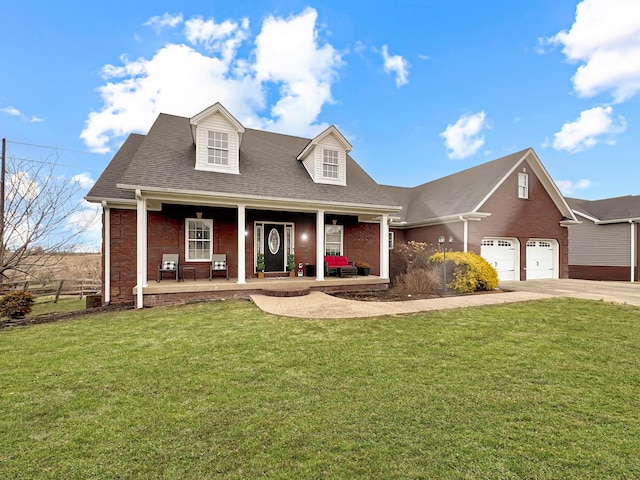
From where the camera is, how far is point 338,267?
12.5 metres

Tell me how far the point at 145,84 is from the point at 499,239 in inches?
758

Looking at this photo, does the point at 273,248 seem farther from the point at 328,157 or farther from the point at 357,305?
the point at 357,305

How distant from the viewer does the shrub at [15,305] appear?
8.93m

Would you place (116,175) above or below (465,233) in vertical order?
above

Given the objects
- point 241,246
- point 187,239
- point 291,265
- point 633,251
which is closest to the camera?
point 241,246

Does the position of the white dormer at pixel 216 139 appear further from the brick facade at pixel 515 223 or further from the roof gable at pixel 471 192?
the brick facade at pixel 515 223

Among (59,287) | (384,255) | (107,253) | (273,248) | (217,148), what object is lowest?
(59,287)

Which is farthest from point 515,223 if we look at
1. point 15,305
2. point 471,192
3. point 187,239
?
point 15,305

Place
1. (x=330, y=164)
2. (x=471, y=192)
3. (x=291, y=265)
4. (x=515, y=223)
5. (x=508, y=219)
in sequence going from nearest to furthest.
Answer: (x=291, y=265) → (x=330, y=164) → (x=508, y=219) → (x=515, y=223) → (x=471, y=192)

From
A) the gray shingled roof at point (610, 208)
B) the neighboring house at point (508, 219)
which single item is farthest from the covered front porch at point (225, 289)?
the gray shingled roof at point (610, 208)

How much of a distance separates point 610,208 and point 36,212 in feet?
104

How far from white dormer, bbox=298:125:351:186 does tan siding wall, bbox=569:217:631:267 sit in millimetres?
18187

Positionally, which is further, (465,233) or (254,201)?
(465,233)

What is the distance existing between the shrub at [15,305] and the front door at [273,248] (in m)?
7.68
